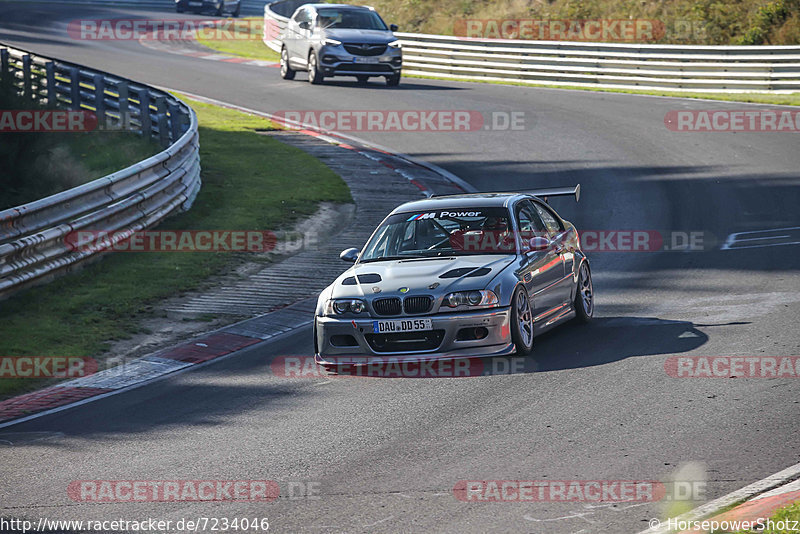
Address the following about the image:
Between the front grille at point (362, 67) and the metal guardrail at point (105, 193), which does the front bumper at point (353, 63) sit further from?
the metal guardrail at point (105, 193)

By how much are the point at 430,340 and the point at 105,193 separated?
6.62 meters

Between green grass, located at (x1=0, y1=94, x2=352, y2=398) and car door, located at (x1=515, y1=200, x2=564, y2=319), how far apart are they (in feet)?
14.1

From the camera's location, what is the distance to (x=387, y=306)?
9.45 metres

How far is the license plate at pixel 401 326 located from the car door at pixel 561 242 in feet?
6.29

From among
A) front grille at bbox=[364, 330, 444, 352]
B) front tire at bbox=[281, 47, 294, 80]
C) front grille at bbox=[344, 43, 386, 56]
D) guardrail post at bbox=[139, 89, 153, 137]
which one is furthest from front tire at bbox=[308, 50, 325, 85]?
front grille at bbox=[364, 330, 444, 352]

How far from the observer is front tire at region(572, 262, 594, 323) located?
11078 mm

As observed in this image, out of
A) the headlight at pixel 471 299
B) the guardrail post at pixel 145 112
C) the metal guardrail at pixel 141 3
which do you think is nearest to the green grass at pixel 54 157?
the guardrail post at pixel 145 112

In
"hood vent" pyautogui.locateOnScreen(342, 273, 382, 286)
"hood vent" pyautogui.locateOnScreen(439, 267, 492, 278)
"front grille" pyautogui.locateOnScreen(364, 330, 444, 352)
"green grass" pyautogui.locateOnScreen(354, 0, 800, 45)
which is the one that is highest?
"green grass" pyautogui.locateOnScreen(354, 0, 800, 45)

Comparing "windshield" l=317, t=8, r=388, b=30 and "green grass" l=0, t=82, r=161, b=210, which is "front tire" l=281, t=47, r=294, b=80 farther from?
"green grass" l=0, t=82, r=161, b=210

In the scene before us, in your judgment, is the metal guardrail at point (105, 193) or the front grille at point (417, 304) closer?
the front grille at point (417, 304)

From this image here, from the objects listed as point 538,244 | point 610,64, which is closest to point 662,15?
point 610,64

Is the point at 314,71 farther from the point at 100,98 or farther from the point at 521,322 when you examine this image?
the point at 521,322

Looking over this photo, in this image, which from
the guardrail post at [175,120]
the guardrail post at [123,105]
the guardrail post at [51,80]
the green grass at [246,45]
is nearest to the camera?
the guardrail post at [175,120]

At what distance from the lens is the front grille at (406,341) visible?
935cm
